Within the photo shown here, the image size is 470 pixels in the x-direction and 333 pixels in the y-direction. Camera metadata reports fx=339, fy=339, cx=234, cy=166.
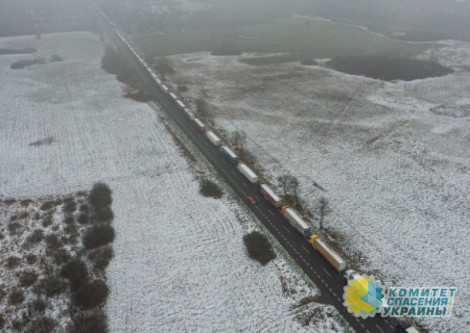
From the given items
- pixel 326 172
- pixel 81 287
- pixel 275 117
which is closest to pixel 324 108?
pixel 275 117

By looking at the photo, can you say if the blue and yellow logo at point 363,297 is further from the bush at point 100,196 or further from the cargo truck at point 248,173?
the bush at point 100,196

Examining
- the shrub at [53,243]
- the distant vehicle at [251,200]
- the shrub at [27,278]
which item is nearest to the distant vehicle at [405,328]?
the distant vehicle at [251,200]

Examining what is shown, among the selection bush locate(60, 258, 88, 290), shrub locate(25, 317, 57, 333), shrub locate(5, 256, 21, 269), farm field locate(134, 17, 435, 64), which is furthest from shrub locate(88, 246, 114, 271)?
farm field locate(134, 17, 435, 64)

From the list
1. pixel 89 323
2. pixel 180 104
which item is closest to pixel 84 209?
pixel 89 323

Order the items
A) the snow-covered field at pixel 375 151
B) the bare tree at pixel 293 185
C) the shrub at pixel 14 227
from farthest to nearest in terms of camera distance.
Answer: the bare tree at pixel 293 185 → the shrub at pixel 14 227 → the snow-covered field at pixel 375 151

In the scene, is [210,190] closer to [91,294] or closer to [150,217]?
[150,217]

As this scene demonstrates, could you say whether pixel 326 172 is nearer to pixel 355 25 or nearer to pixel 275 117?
pixel 275 117
